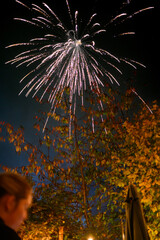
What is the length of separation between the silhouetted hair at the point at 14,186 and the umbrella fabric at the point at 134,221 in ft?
12.0

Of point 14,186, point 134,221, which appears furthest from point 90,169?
point 14,186

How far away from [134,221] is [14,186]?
3832mm

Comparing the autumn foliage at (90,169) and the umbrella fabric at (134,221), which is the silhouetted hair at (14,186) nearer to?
the umbrella fabric at (134,221)

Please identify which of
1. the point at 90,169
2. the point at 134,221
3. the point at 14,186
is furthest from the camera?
the point at 90,169

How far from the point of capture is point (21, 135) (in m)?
8.96

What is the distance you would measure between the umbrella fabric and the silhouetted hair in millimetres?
3672

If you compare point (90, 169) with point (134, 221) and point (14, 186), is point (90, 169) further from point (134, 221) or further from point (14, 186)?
point (14, 186)

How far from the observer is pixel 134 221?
15.6 ft

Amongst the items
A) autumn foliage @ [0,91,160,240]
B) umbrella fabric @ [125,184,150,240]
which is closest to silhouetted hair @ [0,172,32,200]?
umbrella fabric @ [125,184,150,240]

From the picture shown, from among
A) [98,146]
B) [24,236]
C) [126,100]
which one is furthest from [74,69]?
[24,236]

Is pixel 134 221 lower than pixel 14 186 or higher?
lower

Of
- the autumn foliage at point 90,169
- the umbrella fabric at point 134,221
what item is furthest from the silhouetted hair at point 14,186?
the autumn foliage at point 90,169

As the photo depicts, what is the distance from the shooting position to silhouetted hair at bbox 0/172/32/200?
60.5 inches

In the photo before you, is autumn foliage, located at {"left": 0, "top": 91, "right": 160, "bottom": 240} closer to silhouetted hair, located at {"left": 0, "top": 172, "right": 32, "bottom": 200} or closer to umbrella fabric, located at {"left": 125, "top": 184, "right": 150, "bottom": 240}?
umbrella fabric, located at {"left": 125, "top": 184, "right": 150, "bottom": 240}
